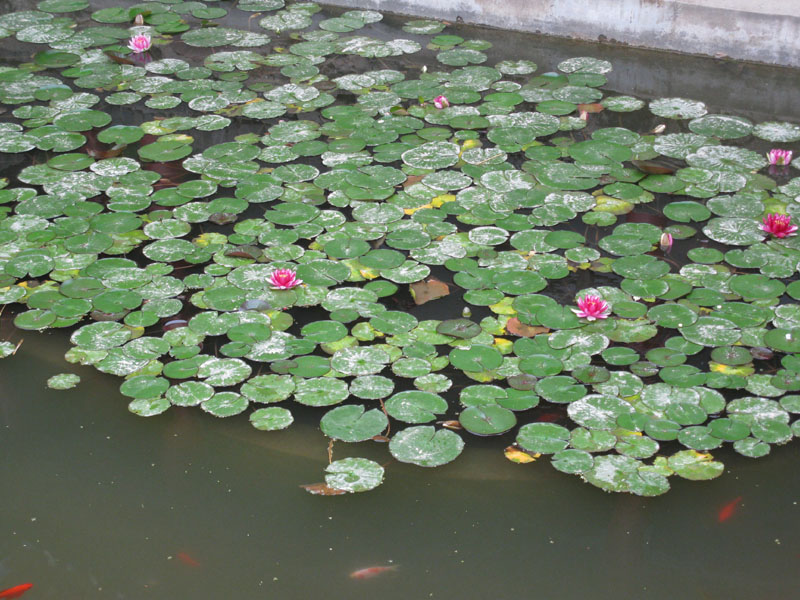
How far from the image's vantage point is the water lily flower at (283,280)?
2.79 metres

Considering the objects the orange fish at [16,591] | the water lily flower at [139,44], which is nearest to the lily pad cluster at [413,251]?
the water lily flower at [139,44]

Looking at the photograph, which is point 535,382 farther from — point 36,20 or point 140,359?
point 36,20

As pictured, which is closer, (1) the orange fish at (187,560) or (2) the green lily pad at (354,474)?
(1) the orange fish at (187,560)

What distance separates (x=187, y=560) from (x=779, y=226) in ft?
7.39

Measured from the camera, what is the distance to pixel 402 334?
2.63 metres

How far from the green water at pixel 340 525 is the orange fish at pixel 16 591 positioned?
0.08 ft

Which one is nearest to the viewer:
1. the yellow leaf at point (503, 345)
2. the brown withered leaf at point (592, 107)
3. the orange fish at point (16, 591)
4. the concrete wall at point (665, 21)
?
the orange fish at point (16, 591)

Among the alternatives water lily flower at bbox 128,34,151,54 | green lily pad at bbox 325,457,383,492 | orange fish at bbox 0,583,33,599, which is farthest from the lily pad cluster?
orange fish at bbox 0,583,33,599

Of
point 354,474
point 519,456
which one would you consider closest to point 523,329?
point 519,456

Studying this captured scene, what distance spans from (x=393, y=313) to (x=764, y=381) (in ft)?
3.64

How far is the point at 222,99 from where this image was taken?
4.11 meters

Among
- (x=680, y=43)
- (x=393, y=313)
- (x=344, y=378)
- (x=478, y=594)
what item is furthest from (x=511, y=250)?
(x=680, y=43)

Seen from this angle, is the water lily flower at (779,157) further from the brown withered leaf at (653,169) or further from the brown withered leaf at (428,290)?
the brown withered leaf at (428,290)

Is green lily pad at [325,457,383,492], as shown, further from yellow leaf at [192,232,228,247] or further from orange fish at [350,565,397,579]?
yellow leaf at [192,232,228,247]
